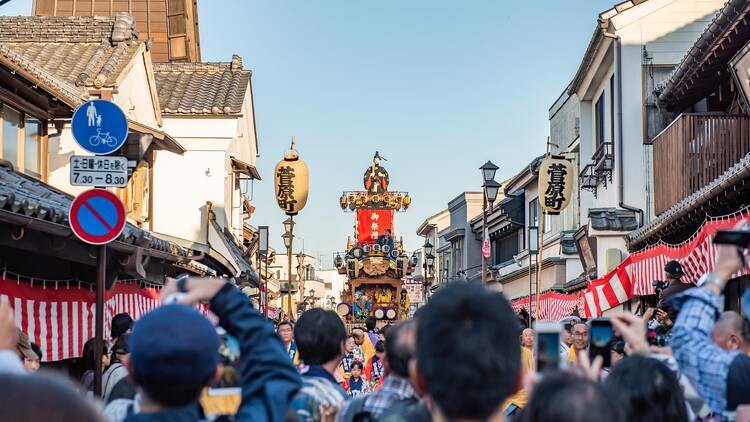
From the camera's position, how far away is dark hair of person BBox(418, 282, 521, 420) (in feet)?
9.76

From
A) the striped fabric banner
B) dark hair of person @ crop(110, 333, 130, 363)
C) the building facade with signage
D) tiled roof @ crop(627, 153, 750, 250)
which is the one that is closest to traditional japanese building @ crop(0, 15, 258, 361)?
the striped fabric banner

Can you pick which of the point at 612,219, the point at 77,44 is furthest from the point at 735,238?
the point at 612,219

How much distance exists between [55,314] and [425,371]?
34.7 feet

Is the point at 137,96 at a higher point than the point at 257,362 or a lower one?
higher

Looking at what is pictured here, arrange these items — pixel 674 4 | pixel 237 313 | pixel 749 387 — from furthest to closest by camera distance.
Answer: pixel 674 4 → pixel 749 387 → pixel 237 313

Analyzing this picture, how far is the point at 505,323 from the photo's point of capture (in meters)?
3.10

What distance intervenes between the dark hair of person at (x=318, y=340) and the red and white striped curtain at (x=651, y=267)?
5599 mm

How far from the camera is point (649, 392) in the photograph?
406 cm

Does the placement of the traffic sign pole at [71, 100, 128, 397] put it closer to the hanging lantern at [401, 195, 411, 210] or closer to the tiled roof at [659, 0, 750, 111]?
the tiled roof at [659, 0, 750, 111]

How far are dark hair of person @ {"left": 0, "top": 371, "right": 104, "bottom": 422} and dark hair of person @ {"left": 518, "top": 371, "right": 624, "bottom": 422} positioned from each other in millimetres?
1365

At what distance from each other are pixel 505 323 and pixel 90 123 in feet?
24.2

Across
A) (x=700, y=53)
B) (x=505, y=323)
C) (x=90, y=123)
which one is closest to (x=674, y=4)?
(x=700, y=53)

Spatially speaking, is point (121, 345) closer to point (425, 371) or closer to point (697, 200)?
point (425, 371)

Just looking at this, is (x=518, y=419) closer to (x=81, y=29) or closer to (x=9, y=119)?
(x=9, y=119)
